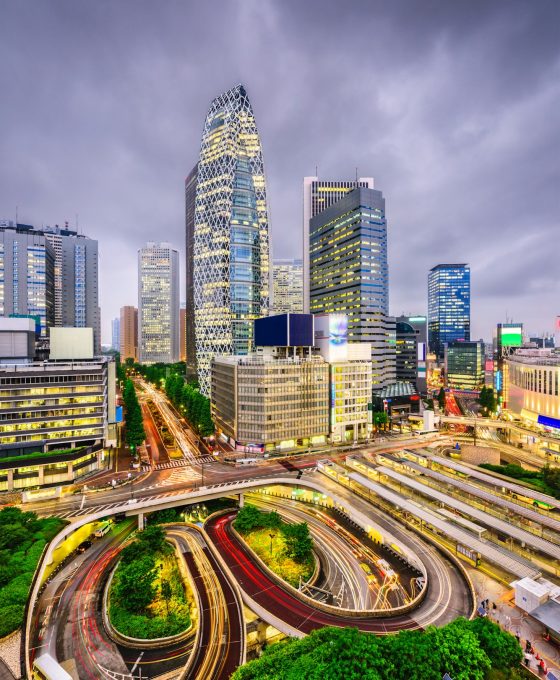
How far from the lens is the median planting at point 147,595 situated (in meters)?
42.5

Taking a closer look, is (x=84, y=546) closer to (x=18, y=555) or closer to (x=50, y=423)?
(x=18, y=555)

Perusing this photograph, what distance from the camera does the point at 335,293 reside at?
571ft

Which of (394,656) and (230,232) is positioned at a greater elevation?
(230,232)

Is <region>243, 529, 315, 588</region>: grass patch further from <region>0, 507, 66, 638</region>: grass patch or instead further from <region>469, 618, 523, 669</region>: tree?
<region>0, 507, 66, 638</region>: grass patch

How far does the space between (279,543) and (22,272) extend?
191m

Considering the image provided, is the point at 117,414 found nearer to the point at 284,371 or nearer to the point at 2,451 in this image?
the point at 2,451

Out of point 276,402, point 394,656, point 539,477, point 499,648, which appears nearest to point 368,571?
point 499,648

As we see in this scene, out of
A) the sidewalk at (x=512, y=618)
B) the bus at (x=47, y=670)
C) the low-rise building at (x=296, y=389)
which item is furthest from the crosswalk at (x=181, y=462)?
the sidewalk at (x=512, y=618)

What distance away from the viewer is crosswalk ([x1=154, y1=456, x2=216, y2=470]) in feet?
282

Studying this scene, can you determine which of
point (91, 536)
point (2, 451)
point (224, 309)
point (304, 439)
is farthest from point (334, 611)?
point (224, 309)

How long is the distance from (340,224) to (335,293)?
3468 cm

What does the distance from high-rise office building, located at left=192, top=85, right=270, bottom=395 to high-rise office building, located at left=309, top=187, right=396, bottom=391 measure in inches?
1487

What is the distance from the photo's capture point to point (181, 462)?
8919cm

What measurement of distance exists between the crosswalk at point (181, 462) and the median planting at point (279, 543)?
2917 centimetres
